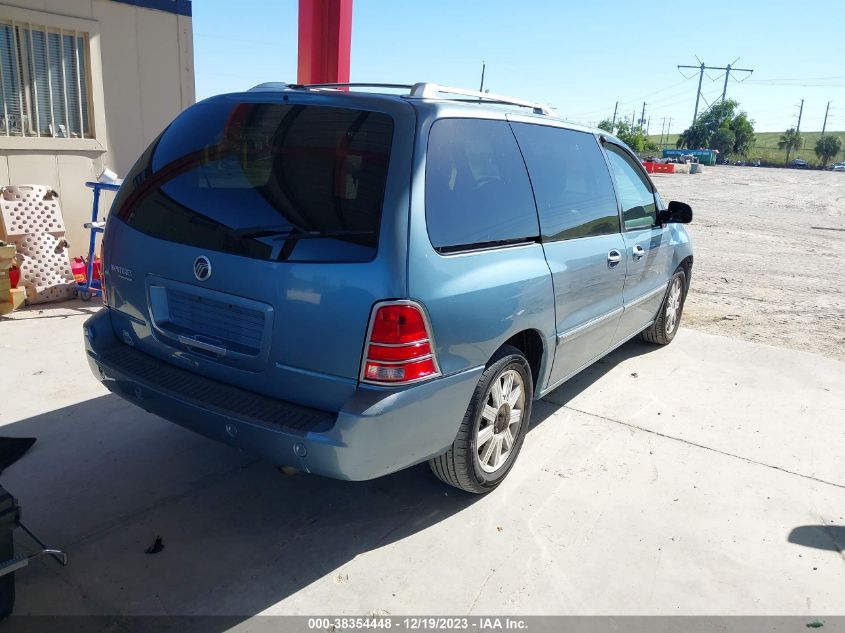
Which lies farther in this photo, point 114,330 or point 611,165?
point 611,165

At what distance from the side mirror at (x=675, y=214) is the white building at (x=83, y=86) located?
5722 millimetres

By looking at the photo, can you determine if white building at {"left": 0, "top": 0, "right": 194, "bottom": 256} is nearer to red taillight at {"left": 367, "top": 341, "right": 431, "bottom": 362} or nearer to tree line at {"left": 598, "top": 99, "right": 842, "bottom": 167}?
red taillight at {"left": 367, "top": 341, "right": 431, "bottom": 362}

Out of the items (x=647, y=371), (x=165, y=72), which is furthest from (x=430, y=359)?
(x=165, y=72)

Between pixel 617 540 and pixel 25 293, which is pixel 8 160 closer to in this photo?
pixel 25 293

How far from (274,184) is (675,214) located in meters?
3.77

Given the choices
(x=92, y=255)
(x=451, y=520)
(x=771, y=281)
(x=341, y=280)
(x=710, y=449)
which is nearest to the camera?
(x=341, y=280)

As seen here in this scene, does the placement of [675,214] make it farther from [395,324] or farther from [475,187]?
[395,324]

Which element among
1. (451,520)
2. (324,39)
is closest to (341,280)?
(451,520)

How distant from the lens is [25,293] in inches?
252

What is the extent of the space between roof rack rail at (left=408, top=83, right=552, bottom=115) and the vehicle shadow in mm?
2014

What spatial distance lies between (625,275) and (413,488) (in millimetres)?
2140

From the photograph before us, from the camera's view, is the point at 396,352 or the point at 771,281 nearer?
the point at 396,352

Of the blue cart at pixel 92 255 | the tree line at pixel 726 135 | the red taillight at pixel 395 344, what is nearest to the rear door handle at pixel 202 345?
the red taillight at pixel 395 344

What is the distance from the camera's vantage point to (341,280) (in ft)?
8.51
